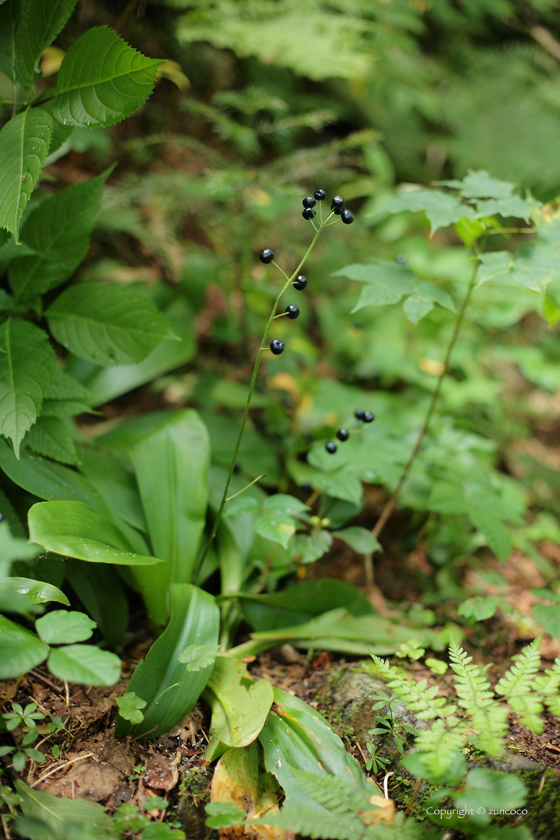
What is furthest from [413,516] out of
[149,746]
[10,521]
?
[10,521]

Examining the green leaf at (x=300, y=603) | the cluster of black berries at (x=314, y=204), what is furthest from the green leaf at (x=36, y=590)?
the cluster of black berries at (x=314, y=204)

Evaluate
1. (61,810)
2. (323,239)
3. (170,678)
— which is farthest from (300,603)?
(323,239)

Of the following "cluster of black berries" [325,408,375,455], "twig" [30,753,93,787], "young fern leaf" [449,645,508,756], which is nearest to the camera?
"young fern leaf" [449,645,508,756]

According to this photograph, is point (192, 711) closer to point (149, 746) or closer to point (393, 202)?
point (149, 746)

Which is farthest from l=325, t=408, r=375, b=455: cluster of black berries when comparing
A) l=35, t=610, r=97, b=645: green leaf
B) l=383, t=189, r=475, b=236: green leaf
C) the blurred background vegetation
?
l=35, t=610, r=97, b=645: green leaf

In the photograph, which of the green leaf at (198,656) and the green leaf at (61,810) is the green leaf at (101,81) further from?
the green leaf at (61,810)

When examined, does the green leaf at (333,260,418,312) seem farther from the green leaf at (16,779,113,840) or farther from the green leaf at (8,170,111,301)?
the green leaf at (16,779,113,840)
